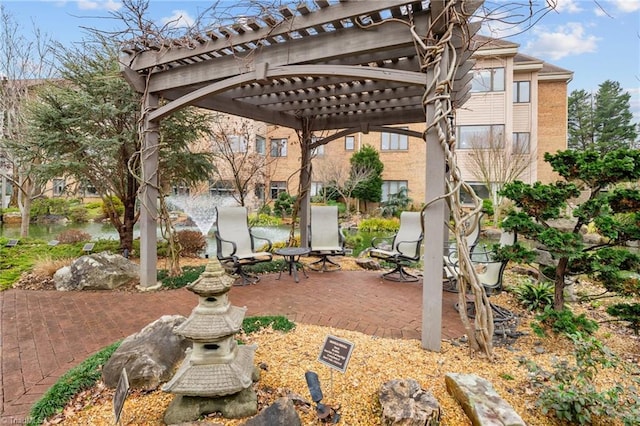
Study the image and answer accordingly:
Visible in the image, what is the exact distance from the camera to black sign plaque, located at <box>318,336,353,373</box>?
2.11m

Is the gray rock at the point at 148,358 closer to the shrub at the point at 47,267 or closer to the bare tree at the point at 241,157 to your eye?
the shrub at the point at 47,267

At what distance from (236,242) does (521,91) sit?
1725 cm

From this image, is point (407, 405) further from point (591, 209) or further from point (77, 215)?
point (77, 215)

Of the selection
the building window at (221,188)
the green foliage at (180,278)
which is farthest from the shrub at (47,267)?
the building window at (221,188)

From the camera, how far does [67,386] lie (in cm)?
233

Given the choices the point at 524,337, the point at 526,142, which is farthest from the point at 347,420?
the point at 526,142

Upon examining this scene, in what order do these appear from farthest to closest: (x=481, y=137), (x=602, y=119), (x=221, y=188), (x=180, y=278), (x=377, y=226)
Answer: (x=602, y=119) → (x=481, y=137) → (x=221, y=188) → (x=377, y=226) → (x=180, y=278)

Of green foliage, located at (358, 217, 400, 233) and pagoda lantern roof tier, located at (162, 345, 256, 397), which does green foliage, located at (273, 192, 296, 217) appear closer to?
green foliage, located at (358, 217, 400, 233)

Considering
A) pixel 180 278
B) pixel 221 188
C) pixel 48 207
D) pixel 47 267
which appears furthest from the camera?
pixel 48 207

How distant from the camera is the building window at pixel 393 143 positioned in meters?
17.7

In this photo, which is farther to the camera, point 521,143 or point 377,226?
point 521,143

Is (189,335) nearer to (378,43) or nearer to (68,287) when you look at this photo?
(378,43)

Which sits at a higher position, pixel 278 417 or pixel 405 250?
Result: pixel 405 250

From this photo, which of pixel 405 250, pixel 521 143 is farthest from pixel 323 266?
pixel 521 143
